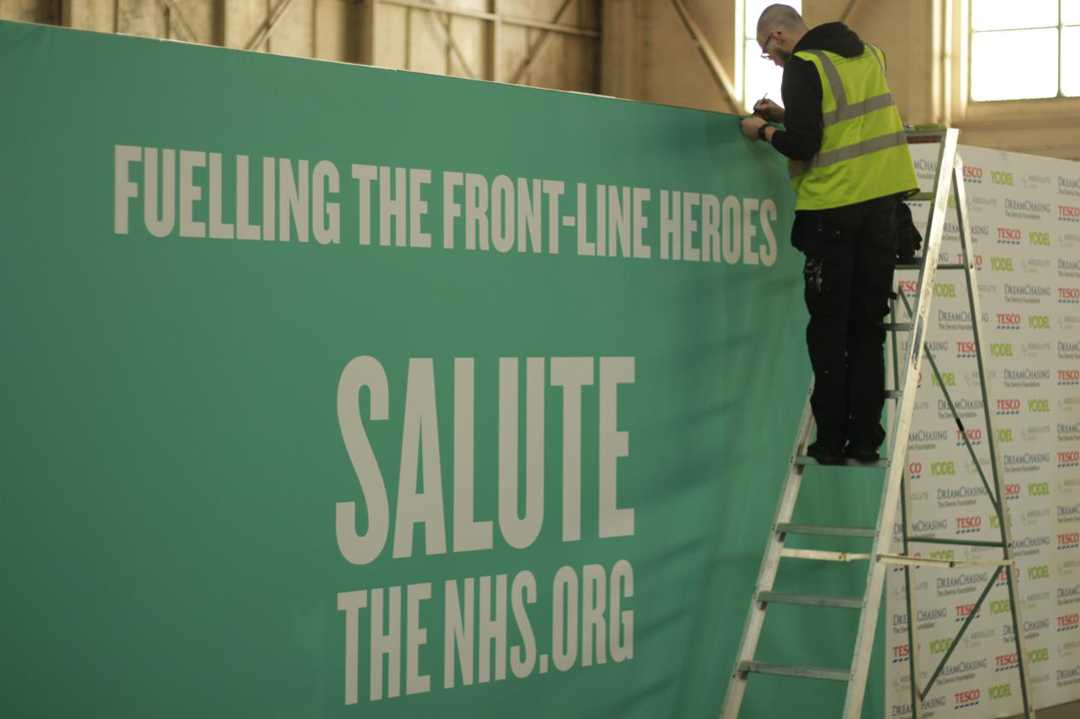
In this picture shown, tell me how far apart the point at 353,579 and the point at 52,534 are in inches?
37.6

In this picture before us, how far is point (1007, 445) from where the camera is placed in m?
6.85

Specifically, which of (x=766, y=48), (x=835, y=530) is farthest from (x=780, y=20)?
(x=835, y=530)

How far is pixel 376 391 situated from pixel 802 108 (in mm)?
1802

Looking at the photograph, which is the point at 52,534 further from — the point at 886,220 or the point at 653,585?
the point at 886,220

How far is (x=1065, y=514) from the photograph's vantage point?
716cm

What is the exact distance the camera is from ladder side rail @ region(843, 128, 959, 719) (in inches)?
180

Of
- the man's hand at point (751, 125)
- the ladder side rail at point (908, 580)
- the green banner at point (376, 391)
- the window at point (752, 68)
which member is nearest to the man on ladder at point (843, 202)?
the man's hand at point (751, 125)

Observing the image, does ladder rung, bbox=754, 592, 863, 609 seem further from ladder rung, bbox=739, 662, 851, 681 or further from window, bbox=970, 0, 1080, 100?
window, bbox=970, 0, 1080, 100

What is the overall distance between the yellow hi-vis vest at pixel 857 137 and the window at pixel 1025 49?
11107 mm

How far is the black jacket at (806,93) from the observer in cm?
489

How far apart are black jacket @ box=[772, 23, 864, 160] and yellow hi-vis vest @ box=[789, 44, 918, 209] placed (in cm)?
3

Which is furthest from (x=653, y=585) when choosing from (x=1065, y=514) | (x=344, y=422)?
(x=1065, y=514)

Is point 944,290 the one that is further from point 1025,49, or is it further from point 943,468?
point 1025,49

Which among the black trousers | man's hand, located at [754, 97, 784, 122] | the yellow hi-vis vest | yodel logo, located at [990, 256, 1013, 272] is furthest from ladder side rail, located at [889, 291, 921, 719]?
yodel logo, located at [990, 256, 1013, 272]
